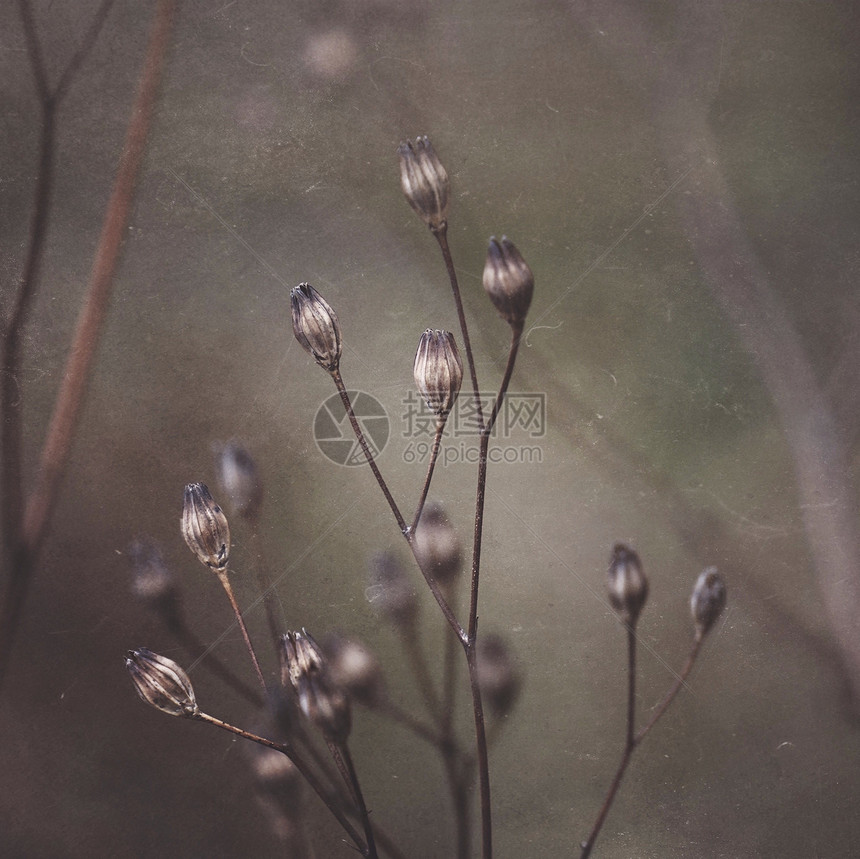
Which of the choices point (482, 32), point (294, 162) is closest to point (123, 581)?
point (294, 162)

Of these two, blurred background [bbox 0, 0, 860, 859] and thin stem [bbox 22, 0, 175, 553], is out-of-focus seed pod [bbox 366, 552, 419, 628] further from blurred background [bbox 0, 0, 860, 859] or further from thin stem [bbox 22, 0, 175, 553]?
thin stem [bbox 22, 0, 175, 553]

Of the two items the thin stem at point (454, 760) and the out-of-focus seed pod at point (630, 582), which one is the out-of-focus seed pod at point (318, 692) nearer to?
the out-of-focus seed pod at point (630, 582)

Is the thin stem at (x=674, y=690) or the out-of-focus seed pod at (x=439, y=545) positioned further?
the out-of-focus seed pod at (x=439, y=545)

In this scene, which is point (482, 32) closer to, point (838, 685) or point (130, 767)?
point (838, 685)

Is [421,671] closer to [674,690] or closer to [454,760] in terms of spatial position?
[454,760]

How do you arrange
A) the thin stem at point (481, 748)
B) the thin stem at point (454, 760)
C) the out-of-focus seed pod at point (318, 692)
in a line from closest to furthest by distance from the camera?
the out-of-focus seed pod at point (318, 692)
the thin stem at point (481, 748)
the thin stem at point (454, 760)

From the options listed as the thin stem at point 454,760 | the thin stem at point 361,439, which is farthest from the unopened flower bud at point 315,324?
the thin stem at point 454,760

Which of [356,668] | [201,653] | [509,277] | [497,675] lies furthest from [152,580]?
[509,277]
